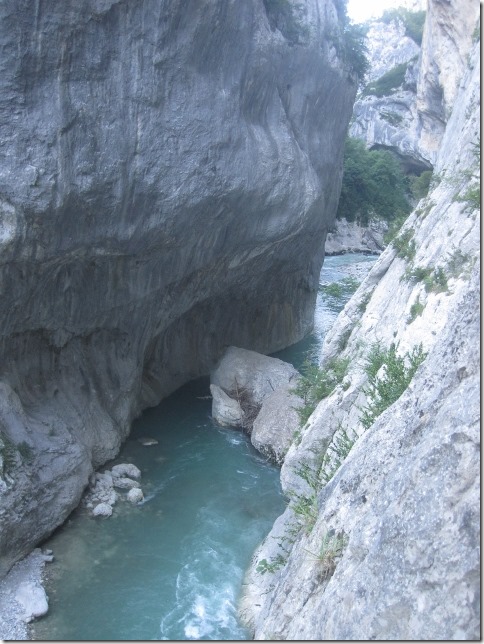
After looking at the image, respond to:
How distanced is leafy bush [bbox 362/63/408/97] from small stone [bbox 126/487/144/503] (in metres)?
52.5

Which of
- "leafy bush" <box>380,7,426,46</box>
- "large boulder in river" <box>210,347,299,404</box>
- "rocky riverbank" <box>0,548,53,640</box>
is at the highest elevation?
"leafy bush" <box>380,7,426,46</box>

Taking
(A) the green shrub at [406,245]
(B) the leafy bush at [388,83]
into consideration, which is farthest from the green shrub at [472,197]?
(B) the leafy bush at [388,83]

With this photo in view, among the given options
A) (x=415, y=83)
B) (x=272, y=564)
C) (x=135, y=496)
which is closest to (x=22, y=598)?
(x=135, y=496)

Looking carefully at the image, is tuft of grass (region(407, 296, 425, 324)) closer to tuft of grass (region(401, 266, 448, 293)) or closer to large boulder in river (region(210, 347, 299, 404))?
tuft of grass (region(401, 266, 448, 293))

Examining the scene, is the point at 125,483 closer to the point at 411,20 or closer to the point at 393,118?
the point at 393,118

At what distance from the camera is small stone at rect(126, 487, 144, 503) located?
1327cm

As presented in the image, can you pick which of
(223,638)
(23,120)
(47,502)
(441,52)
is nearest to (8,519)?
(47,502)

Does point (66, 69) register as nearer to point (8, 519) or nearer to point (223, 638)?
point (8, 519)

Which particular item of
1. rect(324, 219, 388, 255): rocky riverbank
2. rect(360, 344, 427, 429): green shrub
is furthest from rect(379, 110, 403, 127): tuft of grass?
rect(360, 344, 427, 429): green shrub

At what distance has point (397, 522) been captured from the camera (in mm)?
4914

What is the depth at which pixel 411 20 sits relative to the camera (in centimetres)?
6412

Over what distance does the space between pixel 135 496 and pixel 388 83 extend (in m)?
54.8

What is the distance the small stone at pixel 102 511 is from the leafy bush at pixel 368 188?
38363 millimetres

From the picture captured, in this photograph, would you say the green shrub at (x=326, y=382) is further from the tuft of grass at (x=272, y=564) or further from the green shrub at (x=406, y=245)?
the tuft of grass at (x=272, y=564)
